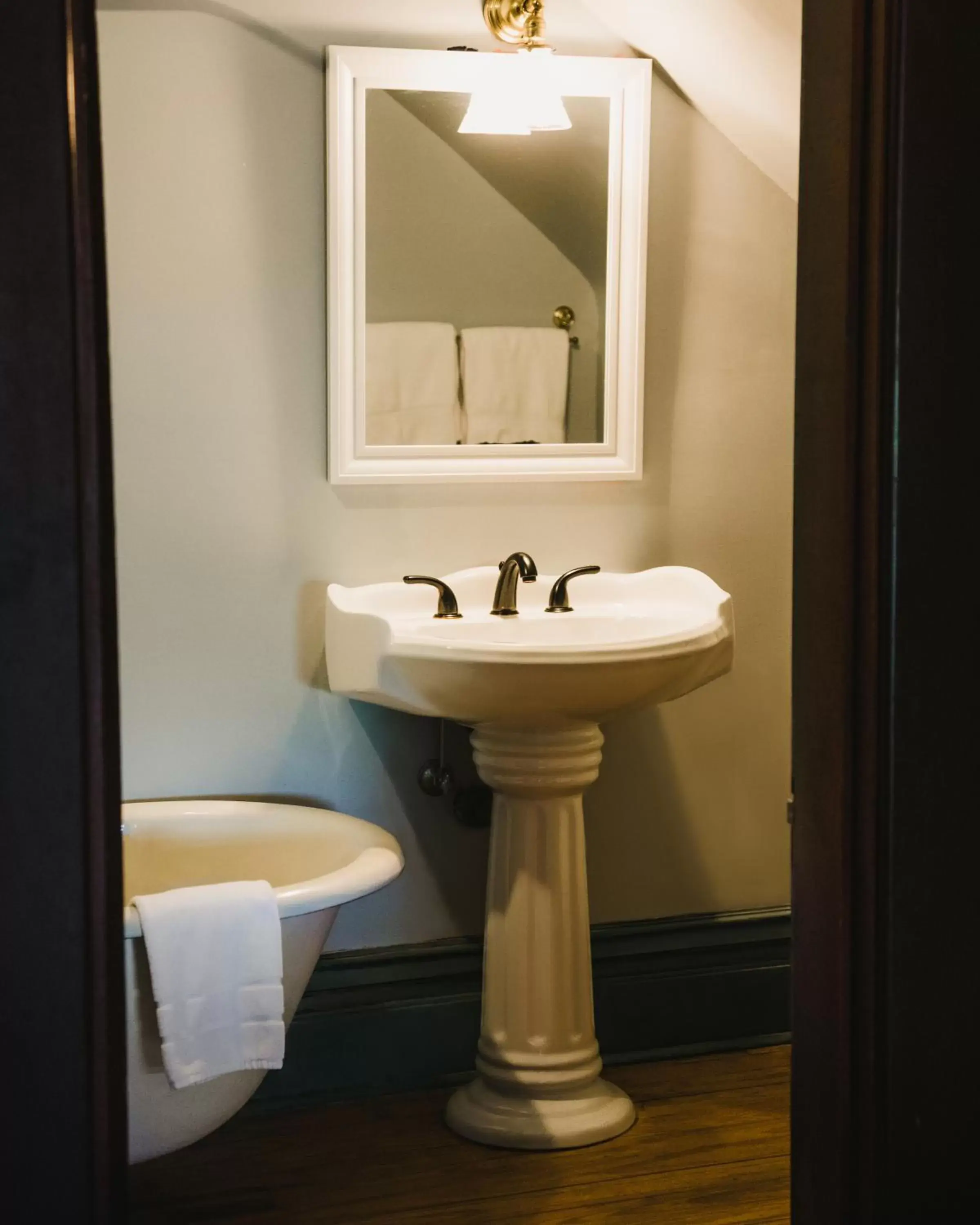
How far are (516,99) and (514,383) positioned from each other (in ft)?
1.64

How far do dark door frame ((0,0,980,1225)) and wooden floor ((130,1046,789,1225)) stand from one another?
3.11 feet

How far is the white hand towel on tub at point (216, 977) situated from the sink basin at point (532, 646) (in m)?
0.43

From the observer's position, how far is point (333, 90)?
7.97ft

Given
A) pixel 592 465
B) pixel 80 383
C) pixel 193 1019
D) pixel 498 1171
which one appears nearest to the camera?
pixel 80 383

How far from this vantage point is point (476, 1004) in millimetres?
Result: 2688

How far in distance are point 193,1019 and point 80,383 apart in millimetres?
1068

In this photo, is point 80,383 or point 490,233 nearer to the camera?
point 80,383

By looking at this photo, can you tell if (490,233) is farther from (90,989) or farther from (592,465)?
(90,989)

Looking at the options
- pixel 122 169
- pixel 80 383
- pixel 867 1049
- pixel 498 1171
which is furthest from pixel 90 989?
pixel 122 169

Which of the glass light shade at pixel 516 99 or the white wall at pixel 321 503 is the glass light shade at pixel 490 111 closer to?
the glass light shade at pixel 516 99

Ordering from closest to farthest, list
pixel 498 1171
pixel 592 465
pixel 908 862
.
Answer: pixel 908 862 < pixel 498 1171 < pixel 592 465

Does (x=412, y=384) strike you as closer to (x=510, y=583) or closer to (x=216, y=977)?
(x=510, y=583)

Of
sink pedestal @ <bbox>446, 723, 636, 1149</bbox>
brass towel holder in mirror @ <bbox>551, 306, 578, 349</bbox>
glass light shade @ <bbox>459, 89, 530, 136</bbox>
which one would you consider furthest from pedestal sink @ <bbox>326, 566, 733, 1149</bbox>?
glass light shade @ <bbox>459, 89, 530, 136</bbox>

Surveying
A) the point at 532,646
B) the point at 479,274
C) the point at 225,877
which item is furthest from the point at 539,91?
the point at 225,877
